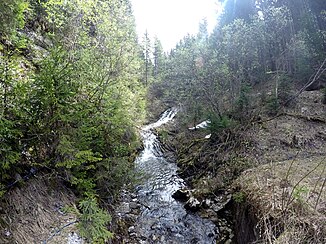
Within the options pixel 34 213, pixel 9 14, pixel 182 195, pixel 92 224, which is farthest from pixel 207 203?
pixel 9 14

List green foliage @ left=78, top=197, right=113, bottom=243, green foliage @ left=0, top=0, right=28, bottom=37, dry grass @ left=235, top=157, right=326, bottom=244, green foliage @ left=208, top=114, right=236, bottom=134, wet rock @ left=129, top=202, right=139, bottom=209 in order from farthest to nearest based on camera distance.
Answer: green foliage @ left=208, top=114, right=236, bottom=134 < wet rock @ left=129, top=202, right=139, bottom=209 < green foliage @ left=78, top=197, right=113, bottom=243 < dry grass @ left=235, top=157, right=326, bottom=244 < green foliage @ left=0, top=0, right=28, bottom=37

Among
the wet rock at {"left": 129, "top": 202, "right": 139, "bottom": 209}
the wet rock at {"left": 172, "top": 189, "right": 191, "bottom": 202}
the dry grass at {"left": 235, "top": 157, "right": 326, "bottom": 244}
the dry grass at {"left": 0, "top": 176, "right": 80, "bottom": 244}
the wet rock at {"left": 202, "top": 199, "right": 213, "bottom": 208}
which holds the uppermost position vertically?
the dry grass at {"left": 0, "top": 176, "right": 80, "bottom": 244}

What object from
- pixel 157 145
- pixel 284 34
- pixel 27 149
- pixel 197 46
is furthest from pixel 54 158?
pixel 284 34

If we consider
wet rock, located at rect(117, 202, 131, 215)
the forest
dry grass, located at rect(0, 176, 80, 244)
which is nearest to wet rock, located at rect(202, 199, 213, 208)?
the forest

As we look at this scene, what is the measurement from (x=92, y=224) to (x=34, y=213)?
851mm

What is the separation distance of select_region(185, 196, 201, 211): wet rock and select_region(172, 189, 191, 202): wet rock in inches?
14.2

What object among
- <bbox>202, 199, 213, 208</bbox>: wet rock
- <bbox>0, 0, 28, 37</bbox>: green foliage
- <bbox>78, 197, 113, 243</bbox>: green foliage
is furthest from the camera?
<bbox>202, 199, 213, 208</bbox>: wet rock

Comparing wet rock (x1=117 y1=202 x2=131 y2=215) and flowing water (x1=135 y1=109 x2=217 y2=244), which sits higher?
wet rock (x1=117 y1=202 x2=131 y2=215)

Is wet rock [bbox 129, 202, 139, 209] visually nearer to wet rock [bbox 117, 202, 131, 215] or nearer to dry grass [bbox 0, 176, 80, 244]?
wet rock [bbox 117, 202, 131, 215]

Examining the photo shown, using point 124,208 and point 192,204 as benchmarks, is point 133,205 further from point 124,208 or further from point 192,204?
point 192,204

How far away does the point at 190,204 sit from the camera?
23.6ft

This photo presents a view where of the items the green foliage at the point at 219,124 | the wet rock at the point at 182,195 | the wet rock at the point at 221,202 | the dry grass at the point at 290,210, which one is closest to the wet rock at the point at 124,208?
the wet rock at the point at 182,195

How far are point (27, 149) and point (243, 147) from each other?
716 cm

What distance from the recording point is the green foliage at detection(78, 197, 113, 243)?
364 cm
